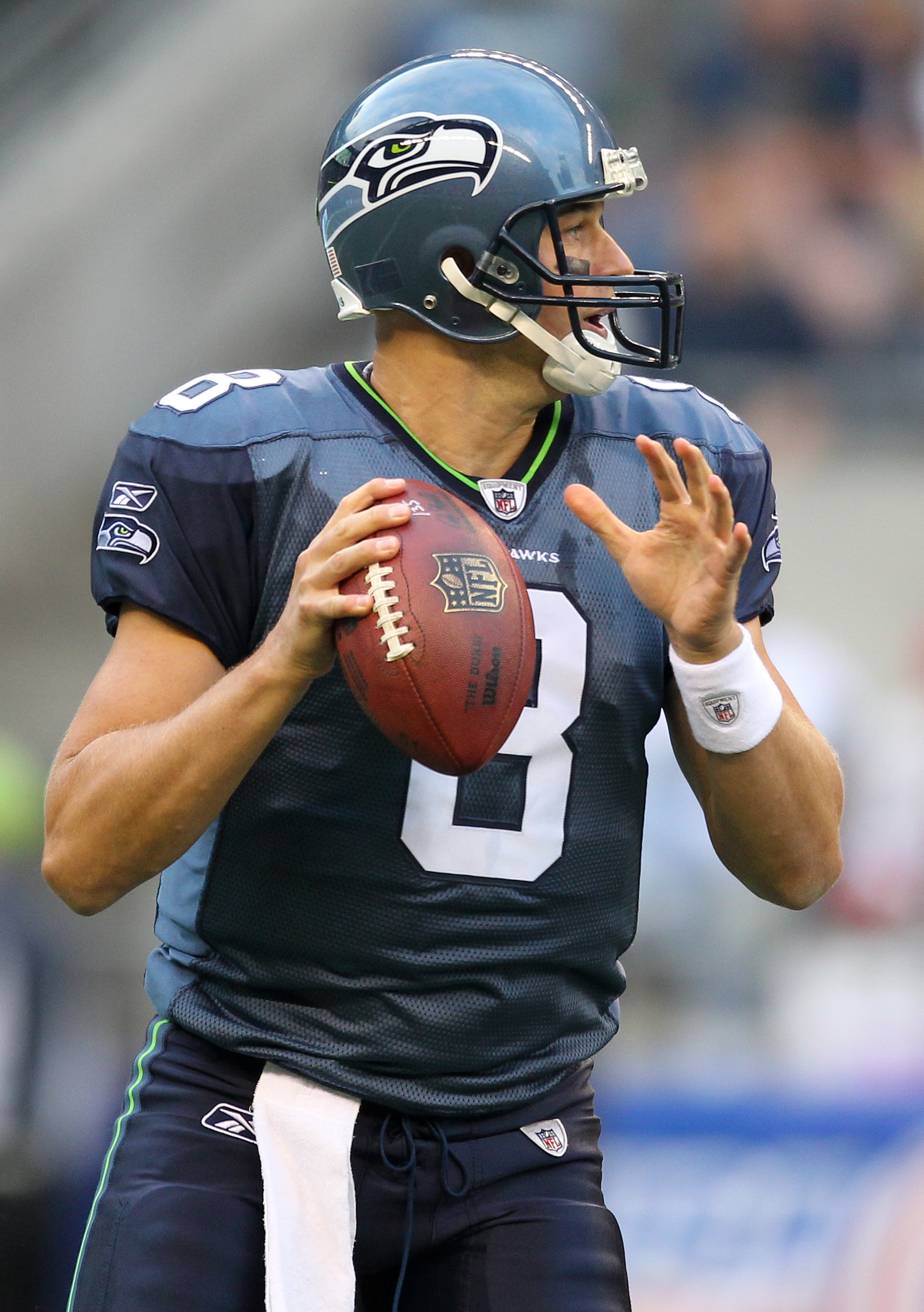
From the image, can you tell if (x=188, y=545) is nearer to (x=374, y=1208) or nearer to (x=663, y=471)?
(x=663, y=471)

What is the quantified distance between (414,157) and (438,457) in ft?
1.25

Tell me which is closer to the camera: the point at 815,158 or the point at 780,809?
the point at 780,809

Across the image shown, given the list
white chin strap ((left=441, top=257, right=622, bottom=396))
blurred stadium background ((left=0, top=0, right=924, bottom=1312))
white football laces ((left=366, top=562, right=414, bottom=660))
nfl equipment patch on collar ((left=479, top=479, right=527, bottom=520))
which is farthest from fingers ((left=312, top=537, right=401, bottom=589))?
blurred stadium background ((left=0, top=0, right=924, bottom=1312))

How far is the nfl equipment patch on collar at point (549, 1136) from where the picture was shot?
2.06 meters

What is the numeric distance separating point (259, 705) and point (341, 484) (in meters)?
0.38

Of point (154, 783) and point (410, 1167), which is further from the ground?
point (154, 783)

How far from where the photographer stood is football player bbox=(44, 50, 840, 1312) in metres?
1.91

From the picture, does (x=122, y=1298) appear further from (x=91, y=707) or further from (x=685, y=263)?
(x=685, y=263)

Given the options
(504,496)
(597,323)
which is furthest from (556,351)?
(504,496)

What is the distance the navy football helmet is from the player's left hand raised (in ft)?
0.74

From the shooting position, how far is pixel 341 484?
6.72ft

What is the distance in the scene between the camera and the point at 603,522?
1982mm

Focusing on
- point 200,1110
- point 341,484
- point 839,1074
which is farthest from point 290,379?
point 839,1074

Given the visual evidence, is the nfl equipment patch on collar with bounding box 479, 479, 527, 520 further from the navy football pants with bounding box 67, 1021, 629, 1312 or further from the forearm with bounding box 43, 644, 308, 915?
the navy football pants with bounding box 67, 1021, 629, 1312
